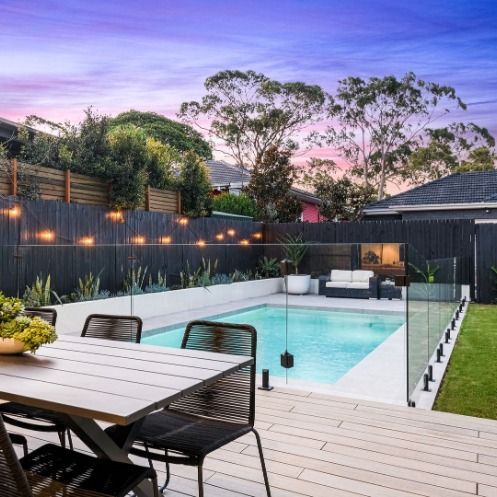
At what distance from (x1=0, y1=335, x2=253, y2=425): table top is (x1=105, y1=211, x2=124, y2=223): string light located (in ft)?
24.6

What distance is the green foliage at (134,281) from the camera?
6.50 meters

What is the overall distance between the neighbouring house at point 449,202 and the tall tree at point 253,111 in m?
6.79

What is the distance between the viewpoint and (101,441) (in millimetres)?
2213

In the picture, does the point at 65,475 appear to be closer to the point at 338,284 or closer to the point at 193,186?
the point at 338,284

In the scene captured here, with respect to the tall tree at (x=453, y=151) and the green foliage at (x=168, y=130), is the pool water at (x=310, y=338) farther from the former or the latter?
the tall tree at (x=453, y=151)

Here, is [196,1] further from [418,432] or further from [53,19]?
[418,432]

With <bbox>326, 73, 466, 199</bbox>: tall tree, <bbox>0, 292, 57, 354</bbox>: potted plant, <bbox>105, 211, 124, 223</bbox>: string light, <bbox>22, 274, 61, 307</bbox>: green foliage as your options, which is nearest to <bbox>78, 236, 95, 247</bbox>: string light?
<bbox>105, 211, 124, 223</bbox>: string light

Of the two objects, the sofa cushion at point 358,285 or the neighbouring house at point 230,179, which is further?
the neighbouring house at point 230,179

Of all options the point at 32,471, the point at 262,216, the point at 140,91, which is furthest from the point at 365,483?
the point at 140,91

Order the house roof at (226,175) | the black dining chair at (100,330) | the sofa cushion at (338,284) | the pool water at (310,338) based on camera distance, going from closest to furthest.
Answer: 1. the black dining chair at (100,330)
2. the pool water at (310,338)
3. the sofa cushion at (338,284)
4. the house roof at (226,175)

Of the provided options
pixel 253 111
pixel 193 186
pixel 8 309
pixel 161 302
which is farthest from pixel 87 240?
pixel 253 111

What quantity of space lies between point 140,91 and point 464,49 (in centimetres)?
1091

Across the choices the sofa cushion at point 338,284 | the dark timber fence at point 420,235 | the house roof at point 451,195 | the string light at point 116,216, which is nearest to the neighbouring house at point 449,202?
the house roof at point 451,195

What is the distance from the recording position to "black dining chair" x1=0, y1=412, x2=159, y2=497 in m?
1.62
